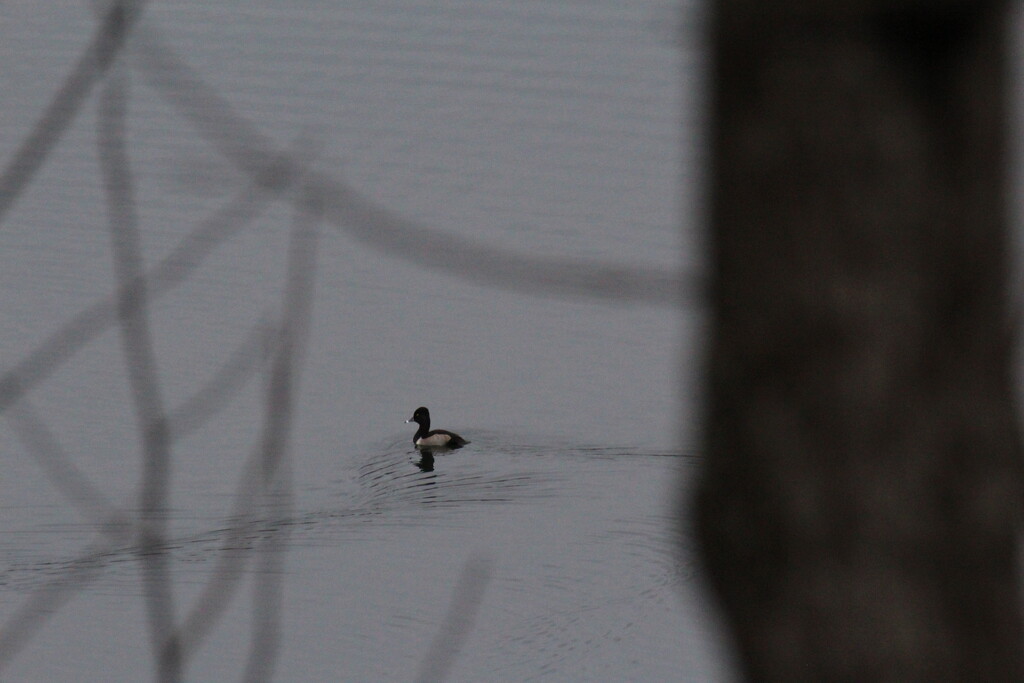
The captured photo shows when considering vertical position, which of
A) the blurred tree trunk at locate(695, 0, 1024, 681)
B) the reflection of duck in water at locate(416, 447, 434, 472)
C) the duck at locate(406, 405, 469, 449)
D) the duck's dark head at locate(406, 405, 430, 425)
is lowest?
the reflection of duck in water at locate(416, 447, 434, 472)

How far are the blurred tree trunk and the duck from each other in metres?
11.2

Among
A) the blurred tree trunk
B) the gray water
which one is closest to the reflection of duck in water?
the gray water

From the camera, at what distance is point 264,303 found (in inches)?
575

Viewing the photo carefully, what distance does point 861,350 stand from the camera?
2.14 metres

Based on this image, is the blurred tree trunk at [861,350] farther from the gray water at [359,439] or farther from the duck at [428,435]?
the duck at [428,435]

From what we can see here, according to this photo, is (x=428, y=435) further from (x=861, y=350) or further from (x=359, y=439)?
(x=861, y=350)

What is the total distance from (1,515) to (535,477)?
4.05 m

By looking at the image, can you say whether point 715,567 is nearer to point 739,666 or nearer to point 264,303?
point 739,666

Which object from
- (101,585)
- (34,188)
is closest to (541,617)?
(101,585)

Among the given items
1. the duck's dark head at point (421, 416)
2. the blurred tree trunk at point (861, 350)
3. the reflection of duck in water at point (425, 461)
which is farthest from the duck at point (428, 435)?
the blurred tree trunk at point (861, 350)

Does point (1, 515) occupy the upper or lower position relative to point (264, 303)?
lower

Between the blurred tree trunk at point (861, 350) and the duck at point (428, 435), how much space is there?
36.8 feet

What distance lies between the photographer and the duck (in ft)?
44.0

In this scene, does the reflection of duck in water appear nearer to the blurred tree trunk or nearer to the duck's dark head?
the duck's dark head
